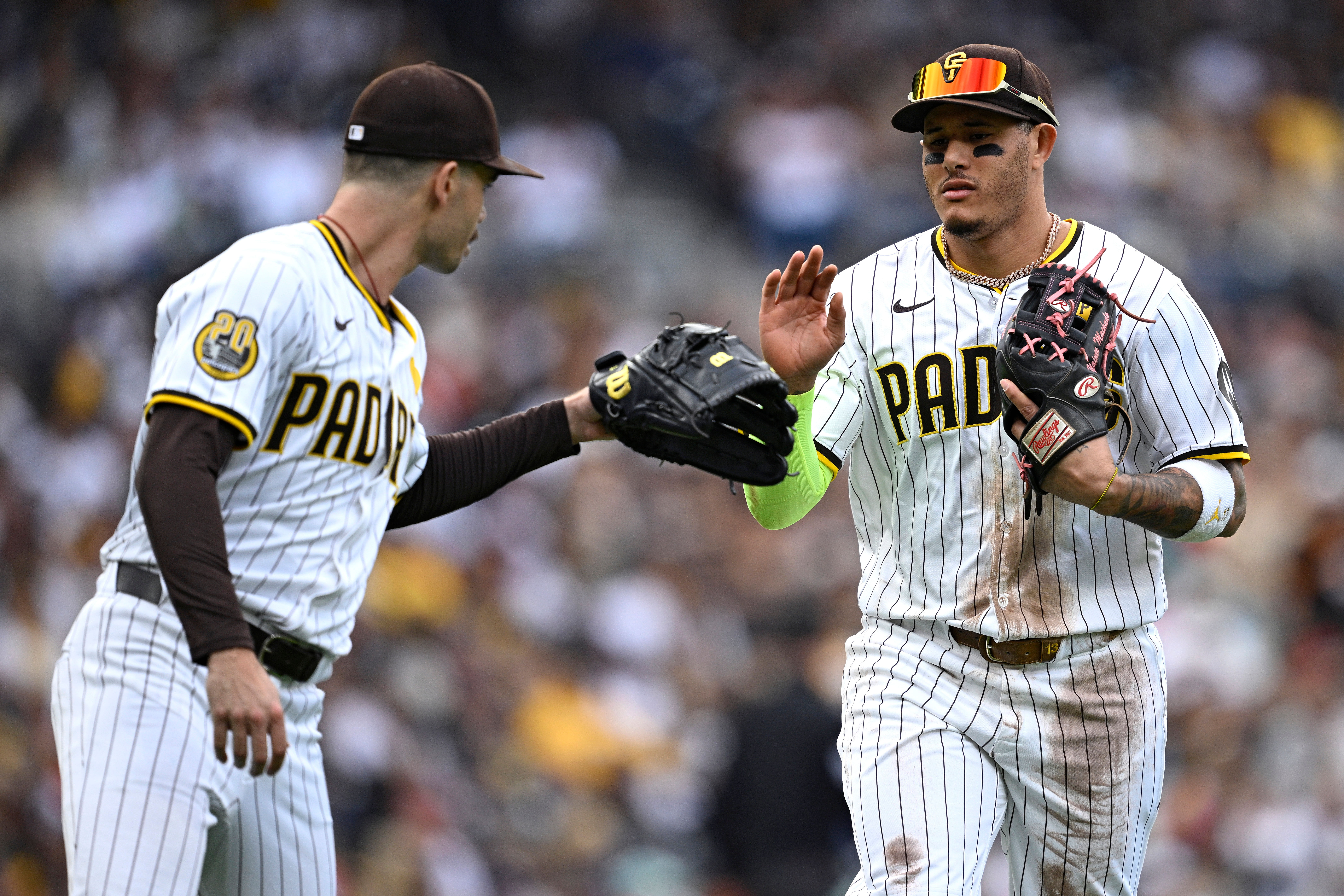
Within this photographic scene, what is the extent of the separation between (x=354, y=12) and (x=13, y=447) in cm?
465

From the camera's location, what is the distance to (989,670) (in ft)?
12.4

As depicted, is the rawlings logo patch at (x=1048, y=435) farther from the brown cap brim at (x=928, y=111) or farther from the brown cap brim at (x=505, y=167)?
the brown cap brim at (x=505, y=167)

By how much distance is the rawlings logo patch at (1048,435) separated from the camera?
11.2 feet

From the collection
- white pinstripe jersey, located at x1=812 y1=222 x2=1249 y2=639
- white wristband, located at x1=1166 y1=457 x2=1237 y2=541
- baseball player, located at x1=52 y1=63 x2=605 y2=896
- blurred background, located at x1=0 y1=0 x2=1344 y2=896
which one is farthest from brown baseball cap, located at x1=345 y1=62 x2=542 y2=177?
blurred background, located at x1=0 y1=0 x2=1344 y2=896

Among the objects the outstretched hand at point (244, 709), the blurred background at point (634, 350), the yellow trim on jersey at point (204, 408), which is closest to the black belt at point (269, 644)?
the outstretched hand at point (244, 709)

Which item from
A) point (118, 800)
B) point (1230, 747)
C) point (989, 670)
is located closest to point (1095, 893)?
point (989, 670)

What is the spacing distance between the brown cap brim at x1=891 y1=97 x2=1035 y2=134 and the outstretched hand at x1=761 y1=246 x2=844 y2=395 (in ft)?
1.49

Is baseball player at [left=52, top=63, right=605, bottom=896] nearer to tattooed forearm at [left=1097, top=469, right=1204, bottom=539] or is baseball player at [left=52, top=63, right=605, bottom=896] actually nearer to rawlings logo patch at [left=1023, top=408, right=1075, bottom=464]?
rawlings logo patch at [left=1023, top=408, right=1075, bottom=464]

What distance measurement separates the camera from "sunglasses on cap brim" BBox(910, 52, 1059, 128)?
3.81 m

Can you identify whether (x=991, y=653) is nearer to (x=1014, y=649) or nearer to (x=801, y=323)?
(x=1014, y=649)

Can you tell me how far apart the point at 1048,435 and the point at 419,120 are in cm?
162

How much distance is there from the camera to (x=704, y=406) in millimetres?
3664

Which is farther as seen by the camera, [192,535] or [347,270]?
[347,270]

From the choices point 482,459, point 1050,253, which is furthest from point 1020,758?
point 482,459
